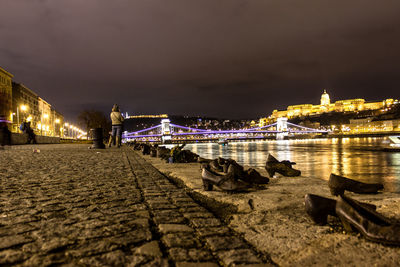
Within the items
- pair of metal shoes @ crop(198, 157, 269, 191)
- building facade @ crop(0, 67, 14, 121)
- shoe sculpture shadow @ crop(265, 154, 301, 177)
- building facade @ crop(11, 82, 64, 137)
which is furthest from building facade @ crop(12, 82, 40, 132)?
pair of metal shoes @ crop(198, 157, 269, 191)

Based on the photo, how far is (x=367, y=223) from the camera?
148 cm

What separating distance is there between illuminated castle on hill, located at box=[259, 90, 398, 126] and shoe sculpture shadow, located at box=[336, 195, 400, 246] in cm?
15115

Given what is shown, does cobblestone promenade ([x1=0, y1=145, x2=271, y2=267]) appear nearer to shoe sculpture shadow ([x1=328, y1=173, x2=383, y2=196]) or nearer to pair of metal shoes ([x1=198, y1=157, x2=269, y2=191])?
pair of metal shoes ([x1=198, y1=157, x2=269, y2=191])

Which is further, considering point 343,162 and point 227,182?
point 343,162

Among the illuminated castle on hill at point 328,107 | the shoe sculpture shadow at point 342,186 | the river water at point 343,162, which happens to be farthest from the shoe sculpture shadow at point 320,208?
the illuminated castle on hill at point 328,107

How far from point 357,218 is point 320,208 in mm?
239

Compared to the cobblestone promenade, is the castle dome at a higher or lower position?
higher

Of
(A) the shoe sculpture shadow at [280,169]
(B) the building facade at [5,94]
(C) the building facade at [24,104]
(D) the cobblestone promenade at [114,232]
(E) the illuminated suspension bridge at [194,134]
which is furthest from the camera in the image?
(E) the illuminated suspension bridge at [194,134]

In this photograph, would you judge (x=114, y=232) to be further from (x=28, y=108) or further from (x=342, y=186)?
(x=28, y=108)

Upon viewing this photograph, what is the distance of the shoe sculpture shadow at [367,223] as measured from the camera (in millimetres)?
1392

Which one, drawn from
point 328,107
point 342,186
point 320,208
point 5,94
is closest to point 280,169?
point 342,186

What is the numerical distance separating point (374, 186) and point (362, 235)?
1499 mm

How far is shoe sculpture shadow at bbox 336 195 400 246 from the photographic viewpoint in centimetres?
139

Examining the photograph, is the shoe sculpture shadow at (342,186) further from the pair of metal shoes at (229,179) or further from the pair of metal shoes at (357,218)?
the pair of metal shoes at (357,218)
